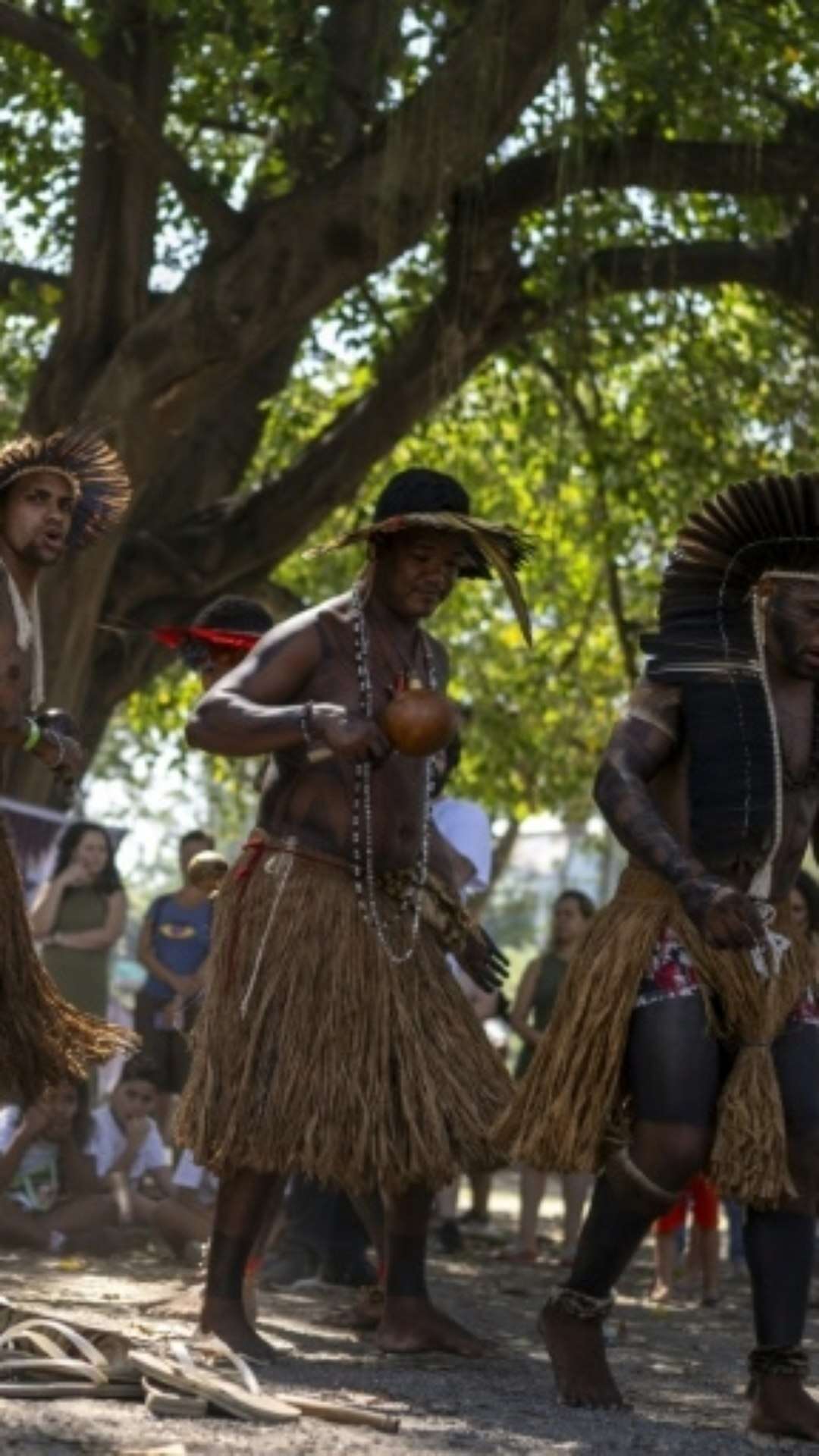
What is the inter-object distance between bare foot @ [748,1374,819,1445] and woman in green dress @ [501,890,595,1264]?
581 centimetres

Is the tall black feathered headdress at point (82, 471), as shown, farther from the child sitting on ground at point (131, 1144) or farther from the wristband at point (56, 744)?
the child sitting on ground at point (131, 1144)

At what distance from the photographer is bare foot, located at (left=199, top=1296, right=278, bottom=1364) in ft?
24.6

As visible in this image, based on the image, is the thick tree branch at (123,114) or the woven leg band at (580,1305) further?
the thick tree branch at (123,114)

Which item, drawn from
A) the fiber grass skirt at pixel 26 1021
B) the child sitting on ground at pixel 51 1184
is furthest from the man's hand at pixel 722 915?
the child sitting on ground at pixel 51 1184

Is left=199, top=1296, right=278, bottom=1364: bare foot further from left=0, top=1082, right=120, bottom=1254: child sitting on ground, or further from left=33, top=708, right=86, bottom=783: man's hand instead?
left=0, top=1082, right=120, bottom=1254: child sitting on ground

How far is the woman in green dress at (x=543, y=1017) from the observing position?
13.0m

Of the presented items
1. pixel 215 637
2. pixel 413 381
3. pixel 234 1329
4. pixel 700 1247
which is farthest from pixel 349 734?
pixel 413 381

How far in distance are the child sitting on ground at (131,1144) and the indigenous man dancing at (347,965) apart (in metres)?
4.30

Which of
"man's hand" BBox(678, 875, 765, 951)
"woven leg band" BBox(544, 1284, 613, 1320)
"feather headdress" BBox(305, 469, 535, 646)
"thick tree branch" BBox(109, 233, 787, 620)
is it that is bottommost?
"woven leg band" BBox(544, 1284, 613, 1320)

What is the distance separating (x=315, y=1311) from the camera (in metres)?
9.24

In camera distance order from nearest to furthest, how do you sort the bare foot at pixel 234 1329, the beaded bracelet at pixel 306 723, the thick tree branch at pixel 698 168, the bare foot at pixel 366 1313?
the beaded bracelet at pixel 306 723, the bare foot at pixel 234 1329, the bare foot at pixel 366 1313, the thick tree branch at pixel 698 168

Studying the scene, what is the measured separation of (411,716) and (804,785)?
34.4 inches

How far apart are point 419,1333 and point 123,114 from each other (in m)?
6.41

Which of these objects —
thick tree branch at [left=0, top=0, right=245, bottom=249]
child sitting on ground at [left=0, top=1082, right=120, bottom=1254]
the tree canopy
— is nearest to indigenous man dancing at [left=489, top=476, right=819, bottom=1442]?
the tree canopy
